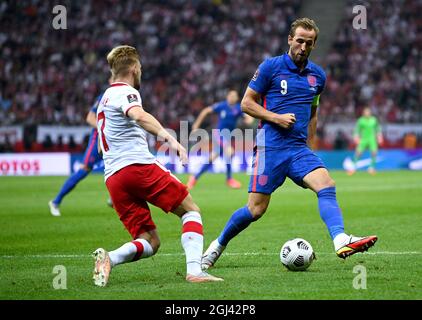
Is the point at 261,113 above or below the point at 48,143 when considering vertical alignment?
above

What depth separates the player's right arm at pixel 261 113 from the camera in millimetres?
8266

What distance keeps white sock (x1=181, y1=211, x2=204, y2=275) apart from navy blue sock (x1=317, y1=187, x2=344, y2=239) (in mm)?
1327

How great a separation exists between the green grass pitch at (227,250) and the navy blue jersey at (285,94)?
1380 mm

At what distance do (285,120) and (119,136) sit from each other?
1797mm

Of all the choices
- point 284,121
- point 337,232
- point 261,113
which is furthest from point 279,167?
point 337,232

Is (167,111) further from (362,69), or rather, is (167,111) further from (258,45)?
(362,69)

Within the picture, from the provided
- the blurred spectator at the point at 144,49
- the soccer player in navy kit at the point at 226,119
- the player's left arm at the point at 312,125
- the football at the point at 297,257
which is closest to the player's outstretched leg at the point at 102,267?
the football at the point at 297,257

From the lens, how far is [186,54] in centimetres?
3716

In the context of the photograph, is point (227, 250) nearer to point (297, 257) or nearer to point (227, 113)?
point (297, 257)

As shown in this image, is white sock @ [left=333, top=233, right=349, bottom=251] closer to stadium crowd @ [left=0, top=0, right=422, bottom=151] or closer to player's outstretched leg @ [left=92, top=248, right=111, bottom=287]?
player's outstretched leg @ [left=92, top=248, right=111, bottom=287]

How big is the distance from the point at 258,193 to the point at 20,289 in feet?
8.54

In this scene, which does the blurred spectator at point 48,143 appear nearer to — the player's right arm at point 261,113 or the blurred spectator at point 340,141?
the blurred spectator at point 340,141

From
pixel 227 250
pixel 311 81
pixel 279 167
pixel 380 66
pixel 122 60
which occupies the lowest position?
pixel 227 250
